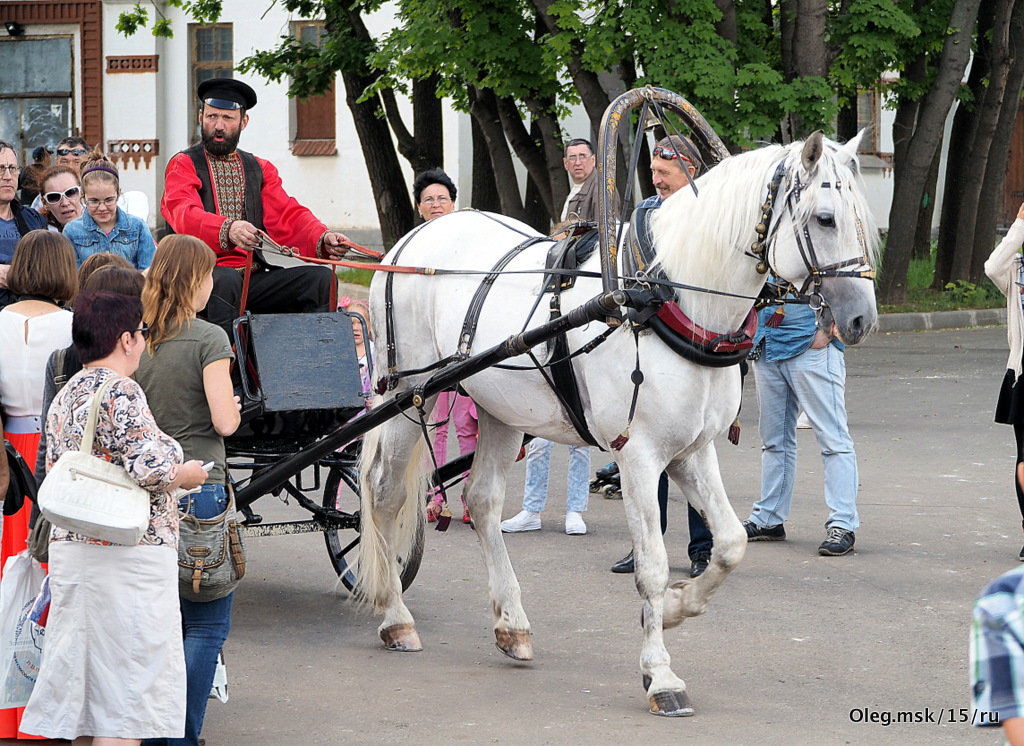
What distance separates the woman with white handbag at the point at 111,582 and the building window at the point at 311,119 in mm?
24741

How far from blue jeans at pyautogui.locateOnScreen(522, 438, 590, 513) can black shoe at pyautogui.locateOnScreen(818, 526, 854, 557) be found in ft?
4.93

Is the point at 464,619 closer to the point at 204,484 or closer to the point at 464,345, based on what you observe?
the point at 464,345

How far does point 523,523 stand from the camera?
8.24 m

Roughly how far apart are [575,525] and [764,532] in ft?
3.77

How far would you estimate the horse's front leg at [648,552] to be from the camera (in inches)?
199

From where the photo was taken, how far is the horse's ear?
4.82 meters

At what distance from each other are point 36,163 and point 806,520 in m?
6.20

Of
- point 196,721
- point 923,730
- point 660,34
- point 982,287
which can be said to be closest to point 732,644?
point 923,730

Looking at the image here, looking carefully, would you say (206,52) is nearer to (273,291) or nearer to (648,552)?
(273,291)

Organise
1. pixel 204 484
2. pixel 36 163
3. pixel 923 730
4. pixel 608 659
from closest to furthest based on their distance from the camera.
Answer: pixel 204 484, pixel 923 730, pixel 608 659, pixel 36 163

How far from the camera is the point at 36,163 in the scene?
9.86 m

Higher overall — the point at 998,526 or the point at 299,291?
the point at 299,291

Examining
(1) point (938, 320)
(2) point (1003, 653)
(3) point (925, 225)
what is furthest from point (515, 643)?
(3) point (925, 225)

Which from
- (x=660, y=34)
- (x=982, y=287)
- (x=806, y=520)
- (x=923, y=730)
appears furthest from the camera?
(x=982, y=287)
